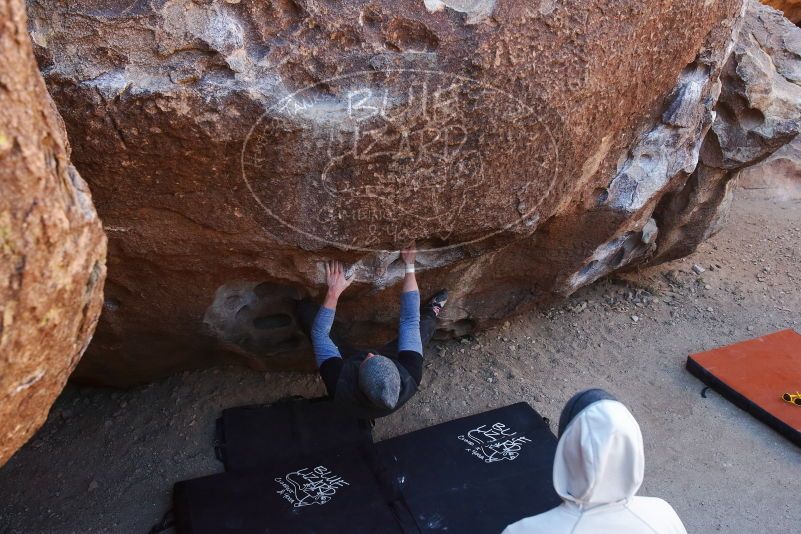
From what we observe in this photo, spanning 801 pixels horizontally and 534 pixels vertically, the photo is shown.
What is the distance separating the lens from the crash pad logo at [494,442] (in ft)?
10.1

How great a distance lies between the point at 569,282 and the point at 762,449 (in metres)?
1.12

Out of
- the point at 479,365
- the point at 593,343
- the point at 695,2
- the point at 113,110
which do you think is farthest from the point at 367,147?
the point at 593,343

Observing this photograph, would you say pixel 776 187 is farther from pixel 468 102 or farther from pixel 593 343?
pixel 468 102

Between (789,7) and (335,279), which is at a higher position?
(789,7)

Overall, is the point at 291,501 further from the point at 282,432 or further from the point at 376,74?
the point at 376,74

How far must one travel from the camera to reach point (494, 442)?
3154 mm

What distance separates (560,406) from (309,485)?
4.13ft

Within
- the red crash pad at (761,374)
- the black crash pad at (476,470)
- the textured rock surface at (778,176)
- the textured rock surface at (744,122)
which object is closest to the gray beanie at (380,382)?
the black crash pad at (476,470)

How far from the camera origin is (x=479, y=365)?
3656 millimetres

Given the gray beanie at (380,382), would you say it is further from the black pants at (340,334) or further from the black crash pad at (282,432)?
the black crash pad at (282,432)

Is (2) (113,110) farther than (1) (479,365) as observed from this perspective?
No

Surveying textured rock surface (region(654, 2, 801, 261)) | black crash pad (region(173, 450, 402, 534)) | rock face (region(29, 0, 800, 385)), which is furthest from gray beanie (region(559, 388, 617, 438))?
textured rock surface (region(654, 2, 801, 261))

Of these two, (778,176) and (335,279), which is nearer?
(335,279)

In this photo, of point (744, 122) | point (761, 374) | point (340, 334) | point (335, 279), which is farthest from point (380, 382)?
point (744, 122)
